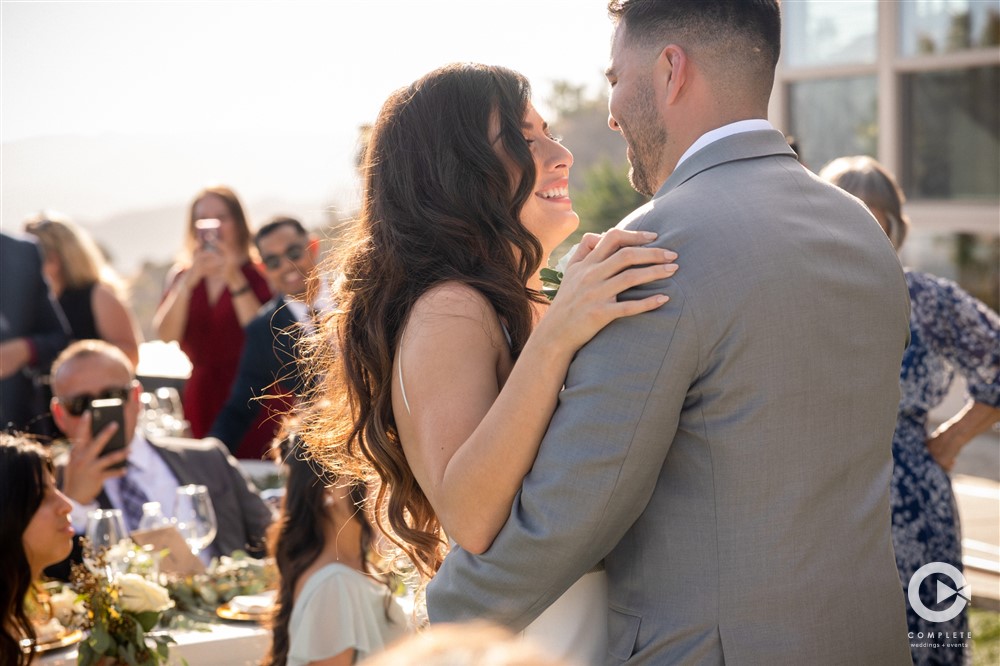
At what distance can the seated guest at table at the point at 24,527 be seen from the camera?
9.27ft

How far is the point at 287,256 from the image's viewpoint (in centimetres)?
567

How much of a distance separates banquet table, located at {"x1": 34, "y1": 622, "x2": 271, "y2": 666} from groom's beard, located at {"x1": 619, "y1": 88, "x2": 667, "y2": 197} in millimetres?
1879

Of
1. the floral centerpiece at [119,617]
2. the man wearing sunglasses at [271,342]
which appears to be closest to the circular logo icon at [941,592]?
the floral centerpiece at [119,617]

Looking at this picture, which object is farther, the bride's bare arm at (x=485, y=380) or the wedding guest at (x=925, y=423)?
the wedding guest at (x=925, y=423)

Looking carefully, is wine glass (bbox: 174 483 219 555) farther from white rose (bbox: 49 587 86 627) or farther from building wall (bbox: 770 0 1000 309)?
building wall (bbox: 770 0 1000 309)

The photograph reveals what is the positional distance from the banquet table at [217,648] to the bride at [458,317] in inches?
42.3

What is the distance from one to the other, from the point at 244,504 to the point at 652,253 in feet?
10.7

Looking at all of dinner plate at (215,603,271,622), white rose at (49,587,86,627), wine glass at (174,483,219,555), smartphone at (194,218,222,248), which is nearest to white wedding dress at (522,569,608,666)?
dinner plate at (215,603,271,622)

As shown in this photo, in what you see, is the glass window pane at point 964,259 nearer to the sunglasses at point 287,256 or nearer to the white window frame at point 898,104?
the white window frame at point 898,104

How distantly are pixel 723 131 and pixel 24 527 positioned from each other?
7.30 feet

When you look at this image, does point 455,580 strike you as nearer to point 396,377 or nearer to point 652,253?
point 396,377

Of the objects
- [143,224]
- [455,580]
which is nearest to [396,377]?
[455,580]

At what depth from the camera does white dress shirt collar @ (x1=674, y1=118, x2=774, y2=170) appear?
1.79 m

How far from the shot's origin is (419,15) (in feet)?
19.8
